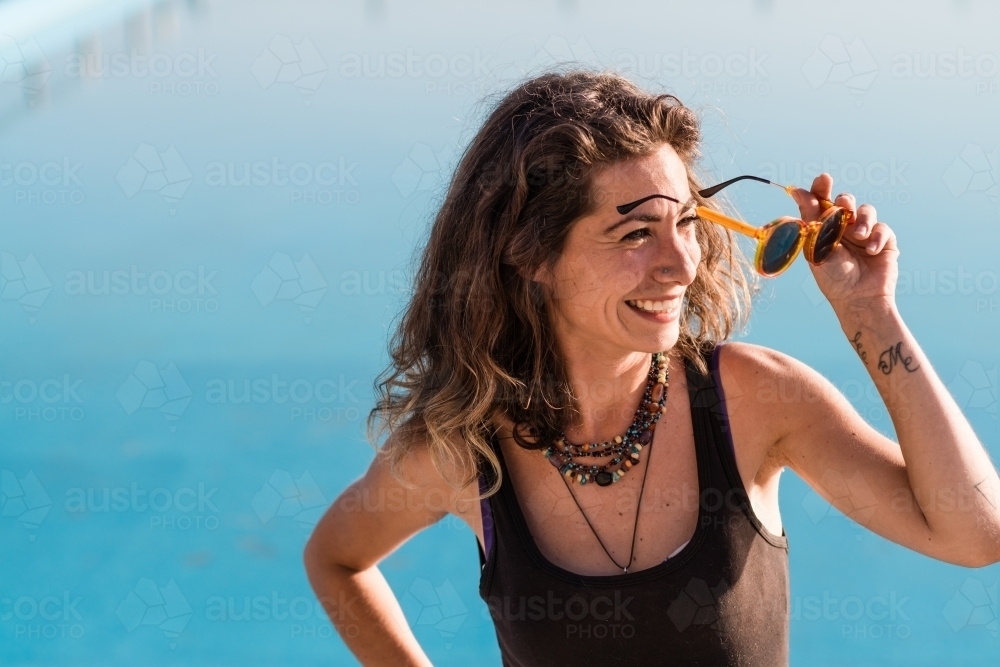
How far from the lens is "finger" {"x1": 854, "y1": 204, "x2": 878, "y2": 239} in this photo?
177 centimetres

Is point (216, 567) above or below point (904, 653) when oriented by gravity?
below

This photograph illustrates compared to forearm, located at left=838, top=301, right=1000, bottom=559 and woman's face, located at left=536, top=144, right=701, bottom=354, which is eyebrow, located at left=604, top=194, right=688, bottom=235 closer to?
woman's face, located at left=536, top=144, right=701, bottom=354

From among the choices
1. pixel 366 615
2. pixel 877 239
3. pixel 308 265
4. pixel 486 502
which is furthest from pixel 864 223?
pixel 308 265

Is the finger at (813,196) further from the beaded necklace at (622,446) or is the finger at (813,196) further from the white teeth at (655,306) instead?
the beaded necklace at (622,446)

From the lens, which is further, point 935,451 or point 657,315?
point 657,315

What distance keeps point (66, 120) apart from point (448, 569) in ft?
17.3

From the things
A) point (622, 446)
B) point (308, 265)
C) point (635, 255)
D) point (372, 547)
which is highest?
point (635, 255)

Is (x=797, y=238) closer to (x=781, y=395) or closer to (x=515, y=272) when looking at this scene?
(x=781, y=395)

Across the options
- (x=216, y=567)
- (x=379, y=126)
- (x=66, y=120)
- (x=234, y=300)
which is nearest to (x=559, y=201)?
(x=216, y=567)

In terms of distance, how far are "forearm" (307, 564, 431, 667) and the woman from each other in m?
0.24

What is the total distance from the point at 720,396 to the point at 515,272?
0.45 metres

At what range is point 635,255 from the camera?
1.89 m

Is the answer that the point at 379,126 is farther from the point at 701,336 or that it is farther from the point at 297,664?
the point at 701,336

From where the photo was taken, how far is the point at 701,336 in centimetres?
214
